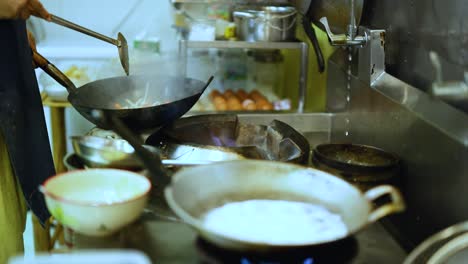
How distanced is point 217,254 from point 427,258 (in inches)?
20.1

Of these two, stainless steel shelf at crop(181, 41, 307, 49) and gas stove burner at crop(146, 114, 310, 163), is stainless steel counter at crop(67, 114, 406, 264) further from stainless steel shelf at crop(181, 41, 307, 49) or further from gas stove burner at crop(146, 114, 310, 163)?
stainless steel shelf at crop(181, 41, 307, 49)

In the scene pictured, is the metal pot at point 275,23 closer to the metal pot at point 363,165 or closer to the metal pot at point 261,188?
the metal pot at point 363,165

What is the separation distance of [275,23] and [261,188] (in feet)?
6.27

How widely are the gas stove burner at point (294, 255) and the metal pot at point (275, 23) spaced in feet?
6.97

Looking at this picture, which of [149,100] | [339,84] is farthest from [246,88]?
[149,100]

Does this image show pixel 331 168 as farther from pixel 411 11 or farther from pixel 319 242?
pixel 411 11

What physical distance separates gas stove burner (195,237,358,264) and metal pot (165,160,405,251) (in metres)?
0.04

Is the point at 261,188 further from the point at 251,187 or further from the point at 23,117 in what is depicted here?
the point at 23,117

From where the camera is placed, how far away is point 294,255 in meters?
1.09

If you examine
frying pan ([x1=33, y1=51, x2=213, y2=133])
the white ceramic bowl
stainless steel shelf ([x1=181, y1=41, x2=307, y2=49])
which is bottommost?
the white ceramic bowl

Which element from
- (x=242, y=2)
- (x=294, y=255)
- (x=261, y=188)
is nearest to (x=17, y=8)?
(x=261, y=188)

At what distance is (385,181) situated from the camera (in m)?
1.53

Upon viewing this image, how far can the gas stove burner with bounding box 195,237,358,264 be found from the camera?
1.08 m

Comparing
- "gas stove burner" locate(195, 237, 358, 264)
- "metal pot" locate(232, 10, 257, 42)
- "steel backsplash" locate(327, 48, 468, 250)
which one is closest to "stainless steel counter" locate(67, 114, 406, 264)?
"gas stove burner" locate(195, 237, 358, 264)
